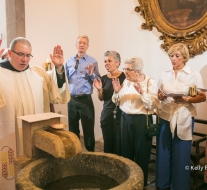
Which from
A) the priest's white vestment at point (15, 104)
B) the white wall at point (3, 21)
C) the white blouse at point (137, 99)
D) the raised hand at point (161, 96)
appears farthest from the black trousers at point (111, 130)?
the white wall at point (3, 21)

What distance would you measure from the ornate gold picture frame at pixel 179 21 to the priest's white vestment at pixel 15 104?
5.90ft

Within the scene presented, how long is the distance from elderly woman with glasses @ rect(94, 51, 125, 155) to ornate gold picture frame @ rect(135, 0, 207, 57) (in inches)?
37.9

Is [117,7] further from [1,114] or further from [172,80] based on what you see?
[1,114]

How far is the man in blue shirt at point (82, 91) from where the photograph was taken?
355 cm

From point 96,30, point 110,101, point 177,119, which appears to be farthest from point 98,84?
point 96,30

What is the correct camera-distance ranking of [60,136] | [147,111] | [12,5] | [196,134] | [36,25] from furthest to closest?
[36,25] < [12,5] < [196,134] < [147,111] < [60,136]

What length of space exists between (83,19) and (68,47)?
0.60 m

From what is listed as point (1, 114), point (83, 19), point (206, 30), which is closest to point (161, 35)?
point (206, 30)

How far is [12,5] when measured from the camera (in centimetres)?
407

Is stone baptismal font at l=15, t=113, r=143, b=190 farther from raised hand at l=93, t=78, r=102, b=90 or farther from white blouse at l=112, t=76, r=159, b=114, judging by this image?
raised hand at l=93, t=78, r=102, b=90

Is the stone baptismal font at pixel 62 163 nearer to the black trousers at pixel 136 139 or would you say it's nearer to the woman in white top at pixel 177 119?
the black trousers at pixel 136 139

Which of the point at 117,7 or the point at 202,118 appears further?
the point at 117,7

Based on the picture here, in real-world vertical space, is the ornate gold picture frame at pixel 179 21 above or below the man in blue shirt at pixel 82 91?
above

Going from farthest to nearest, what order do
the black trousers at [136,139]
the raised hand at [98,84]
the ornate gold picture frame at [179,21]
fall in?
the ornate gold picture frame at [179,21] < the raised hand at [98,84] < the black trousers at [136,139]
